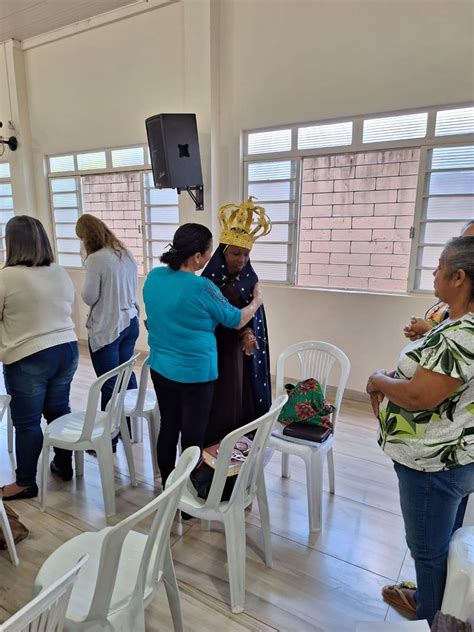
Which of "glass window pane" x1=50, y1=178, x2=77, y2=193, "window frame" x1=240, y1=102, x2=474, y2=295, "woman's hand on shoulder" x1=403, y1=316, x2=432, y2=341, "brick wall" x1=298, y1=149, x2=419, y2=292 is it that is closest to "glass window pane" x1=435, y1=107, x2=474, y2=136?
"window frame" x1=240, y1=102, x2=474, y2=295

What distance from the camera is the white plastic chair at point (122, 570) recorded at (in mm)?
916

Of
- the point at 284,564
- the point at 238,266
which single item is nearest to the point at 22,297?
the point at 238,266

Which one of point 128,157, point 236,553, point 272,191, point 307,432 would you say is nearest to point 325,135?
point 272,191

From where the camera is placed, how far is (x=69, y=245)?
5.30 meters

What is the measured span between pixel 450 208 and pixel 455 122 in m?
0.59

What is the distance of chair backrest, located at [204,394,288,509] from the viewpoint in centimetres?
134

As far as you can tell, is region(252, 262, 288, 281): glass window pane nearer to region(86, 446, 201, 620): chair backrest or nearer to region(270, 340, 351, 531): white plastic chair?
region(270, 340, 351, 531): white plastic chair

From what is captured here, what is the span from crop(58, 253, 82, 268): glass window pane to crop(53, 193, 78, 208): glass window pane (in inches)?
24.6

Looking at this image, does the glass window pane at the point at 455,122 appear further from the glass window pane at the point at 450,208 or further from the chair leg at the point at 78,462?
the chair leg at the point at 78,462

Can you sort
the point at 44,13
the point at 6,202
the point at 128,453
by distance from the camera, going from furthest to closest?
the point at 6,202, the point at 44,13, the point at 128,453

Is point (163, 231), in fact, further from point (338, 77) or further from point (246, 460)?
point (246, 460)

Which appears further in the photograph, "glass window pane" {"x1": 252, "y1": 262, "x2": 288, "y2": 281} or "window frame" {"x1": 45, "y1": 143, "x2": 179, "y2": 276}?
"window frame" {"x1": 45, "y1": 143, "x2": 179, "y2": 276}

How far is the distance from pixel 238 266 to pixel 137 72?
10.7 ft

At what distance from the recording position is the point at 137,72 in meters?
4.09
